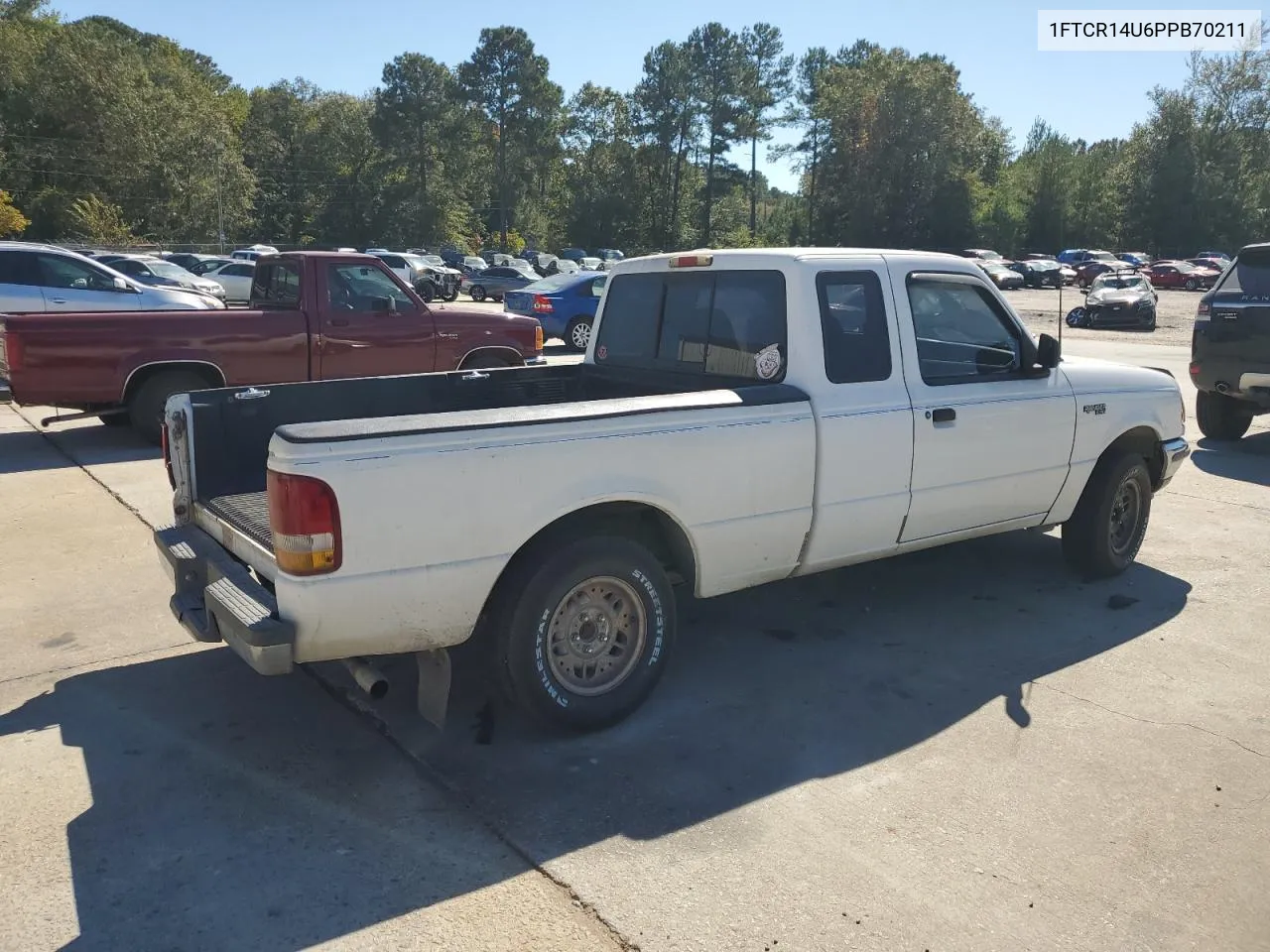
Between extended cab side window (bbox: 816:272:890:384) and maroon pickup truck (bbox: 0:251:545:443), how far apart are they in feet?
21.6

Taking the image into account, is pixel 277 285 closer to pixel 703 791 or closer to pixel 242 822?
pixel 242 822

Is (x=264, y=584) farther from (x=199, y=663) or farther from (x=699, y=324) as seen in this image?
A: (x=699, y=324)

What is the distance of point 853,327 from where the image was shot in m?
4.82

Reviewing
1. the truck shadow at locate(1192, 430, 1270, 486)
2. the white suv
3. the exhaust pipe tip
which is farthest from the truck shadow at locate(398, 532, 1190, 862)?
the white suv

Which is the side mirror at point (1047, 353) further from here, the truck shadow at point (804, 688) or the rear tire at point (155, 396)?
the rear tire at point (155, 396)

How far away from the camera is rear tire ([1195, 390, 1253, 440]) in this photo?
10.9 m

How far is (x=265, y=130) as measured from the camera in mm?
76062

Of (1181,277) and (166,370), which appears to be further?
(1181,277)

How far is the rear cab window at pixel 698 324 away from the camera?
479 centimetres

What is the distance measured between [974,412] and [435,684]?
2984 millimetres

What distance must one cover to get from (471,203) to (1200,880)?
85.1m

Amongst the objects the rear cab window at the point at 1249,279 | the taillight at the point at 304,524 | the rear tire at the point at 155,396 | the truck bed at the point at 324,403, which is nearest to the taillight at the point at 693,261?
the truck bed at the point at 324,403

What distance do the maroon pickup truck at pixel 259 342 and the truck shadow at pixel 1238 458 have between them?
23.5 ft

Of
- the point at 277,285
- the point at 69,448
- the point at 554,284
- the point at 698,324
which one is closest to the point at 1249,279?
the point at 698,324
